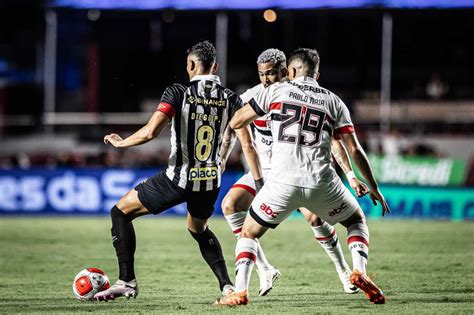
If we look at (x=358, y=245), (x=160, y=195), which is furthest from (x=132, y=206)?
(x=358, y=245)

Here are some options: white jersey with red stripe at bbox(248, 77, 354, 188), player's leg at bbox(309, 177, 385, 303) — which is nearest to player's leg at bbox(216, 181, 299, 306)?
white jersey with red stripe at bbox(248, 77, 354, 188)

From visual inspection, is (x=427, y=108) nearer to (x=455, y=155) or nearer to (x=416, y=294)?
(x=455, y=155)

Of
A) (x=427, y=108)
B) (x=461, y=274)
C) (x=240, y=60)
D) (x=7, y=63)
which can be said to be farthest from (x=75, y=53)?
(x=461, y=274)

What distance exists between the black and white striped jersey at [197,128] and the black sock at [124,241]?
61 centimetres

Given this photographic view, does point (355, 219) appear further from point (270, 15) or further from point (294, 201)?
point (270, 15)

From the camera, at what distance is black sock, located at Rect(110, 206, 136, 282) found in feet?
28.2

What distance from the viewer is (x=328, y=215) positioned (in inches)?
326

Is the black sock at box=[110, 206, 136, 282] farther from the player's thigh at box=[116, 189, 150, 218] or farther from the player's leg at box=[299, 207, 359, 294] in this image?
the player's leg at box=[299, 207, 359, 294]

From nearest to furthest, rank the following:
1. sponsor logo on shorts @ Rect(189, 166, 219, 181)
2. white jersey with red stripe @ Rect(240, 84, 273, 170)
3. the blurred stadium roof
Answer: sponsor logo on shorts @ Rect(189, 166, 219, 181)
white jersey with red stripe @ Rect(240, 84, 273, 170)
the blurred stadium roof

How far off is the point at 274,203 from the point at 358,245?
0.97m

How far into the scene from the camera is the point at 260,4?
90.4ft

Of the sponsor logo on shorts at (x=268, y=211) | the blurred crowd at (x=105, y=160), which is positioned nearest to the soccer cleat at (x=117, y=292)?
the sponsor logo on shorts at (x=268, y=211)

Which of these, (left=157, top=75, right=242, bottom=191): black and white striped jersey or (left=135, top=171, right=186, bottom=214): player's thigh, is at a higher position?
(left=157, top=75, right=242, bottom=191): black and white striped jersey

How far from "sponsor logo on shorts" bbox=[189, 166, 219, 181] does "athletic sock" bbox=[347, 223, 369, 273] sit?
1.38 metres
